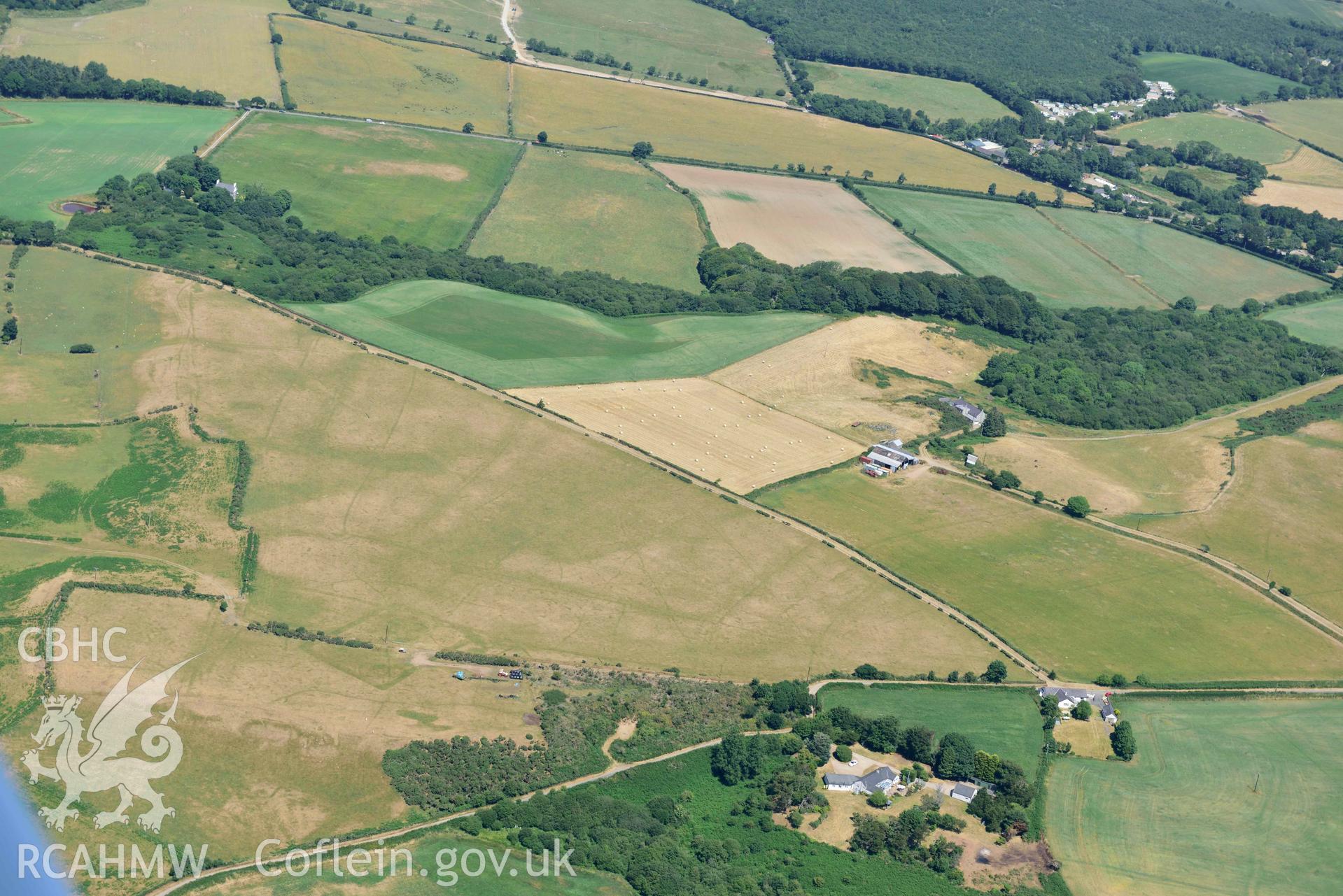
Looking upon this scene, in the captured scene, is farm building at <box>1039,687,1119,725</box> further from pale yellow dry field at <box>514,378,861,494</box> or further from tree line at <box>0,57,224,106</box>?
tree line at <box>0,57,224,106</box>

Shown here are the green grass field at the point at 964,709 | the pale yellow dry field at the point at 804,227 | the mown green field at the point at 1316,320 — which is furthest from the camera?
the pale yellow dry field at the point at 804,227

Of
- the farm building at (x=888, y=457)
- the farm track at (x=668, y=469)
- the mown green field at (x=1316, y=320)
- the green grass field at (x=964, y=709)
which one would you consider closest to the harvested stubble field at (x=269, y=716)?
the green grass field at (x=964, y=709)

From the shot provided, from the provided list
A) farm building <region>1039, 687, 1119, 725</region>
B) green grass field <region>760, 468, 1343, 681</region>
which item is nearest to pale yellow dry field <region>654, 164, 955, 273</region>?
green grass field <region>760, 468, 1343, 681</region>

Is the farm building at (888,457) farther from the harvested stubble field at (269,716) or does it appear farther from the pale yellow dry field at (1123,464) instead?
the harvested stubble field at (269,716)

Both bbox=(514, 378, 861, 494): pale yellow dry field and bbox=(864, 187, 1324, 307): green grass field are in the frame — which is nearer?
bbox=(514, 378, 861, 494): pale yellow dry field

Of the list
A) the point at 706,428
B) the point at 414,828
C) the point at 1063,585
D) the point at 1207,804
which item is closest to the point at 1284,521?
the point at 1063,585
